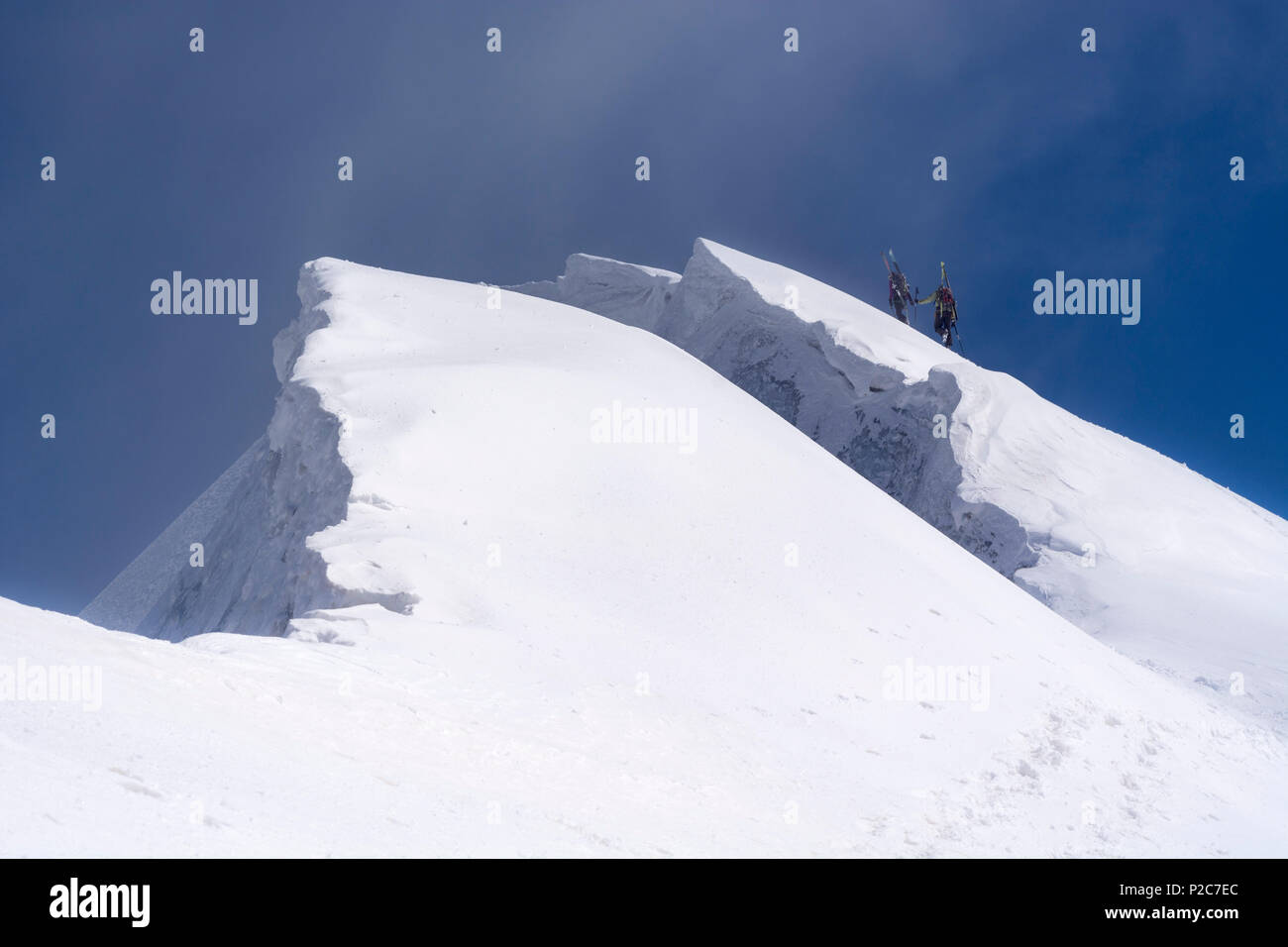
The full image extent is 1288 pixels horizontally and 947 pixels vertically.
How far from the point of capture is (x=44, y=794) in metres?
5.20

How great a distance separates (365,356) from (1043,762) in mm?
14182

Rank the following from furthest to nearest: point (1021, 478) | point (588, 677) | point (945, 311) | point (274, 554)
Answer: point (945, 311)
point (1021, 478)
point (274, 554)
point (588, 677)

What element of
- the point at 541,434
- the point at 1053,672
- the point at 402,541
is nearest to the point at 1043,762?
the point at 1053,672

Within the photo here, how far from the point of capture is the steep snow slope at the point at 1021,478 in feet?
67.3

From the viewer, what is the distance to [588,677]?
10578 mm

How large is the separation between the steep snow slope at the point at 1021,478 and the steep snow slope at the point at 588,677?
3990 mm

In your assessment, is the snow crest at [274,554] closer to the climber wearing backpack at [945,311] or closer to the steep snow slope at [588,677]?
the steep snow slope at [588,677]

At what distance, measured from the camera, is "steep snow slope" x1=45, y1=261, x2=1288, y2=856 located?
6.55 m

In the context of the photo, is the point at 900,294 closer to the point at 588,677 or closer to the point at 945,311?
the point at 945,311

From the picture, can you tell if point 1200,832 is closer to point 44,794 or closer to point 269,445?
point 44,794

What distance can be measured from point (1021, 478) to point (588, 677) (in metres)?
18.8

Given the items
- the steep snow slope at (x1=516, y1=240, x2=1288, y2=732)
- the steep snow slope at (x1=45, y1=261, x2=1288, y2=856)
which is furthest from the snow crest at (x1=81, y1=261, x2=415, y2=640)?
the steep snow slope at (x1=516, y1=240, x2=1288, y2=732)

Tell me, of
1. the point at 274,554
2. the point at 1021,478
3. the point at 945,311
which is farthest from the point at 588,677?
the point at 945,311

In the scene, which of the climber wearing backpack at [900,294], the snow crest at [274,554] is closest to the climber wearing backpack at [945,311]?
the climber wearing backpack at [900,294]
